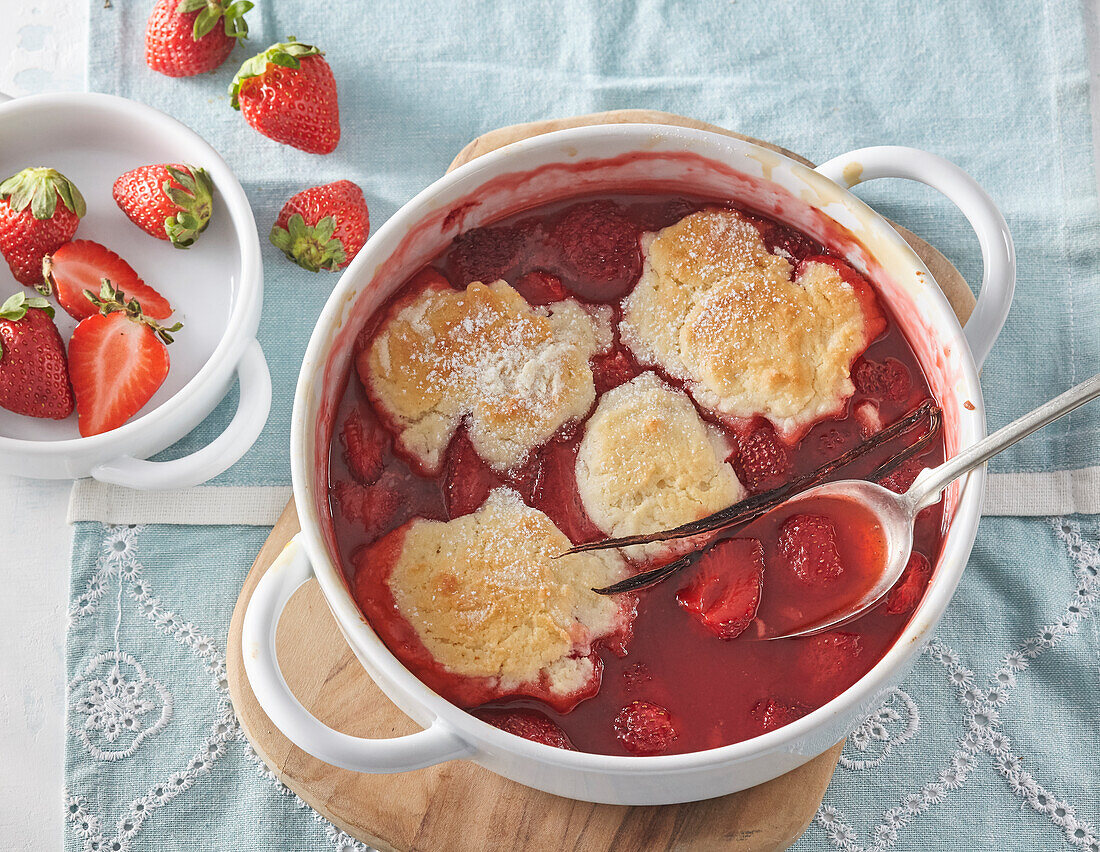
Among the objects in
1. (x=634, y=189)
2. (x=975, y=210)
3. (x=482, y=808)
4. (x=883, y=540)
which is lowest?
(x=482, y=808)

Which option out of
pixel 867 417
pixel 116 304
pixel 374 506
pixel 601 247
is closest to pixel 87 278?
pixel 116 304

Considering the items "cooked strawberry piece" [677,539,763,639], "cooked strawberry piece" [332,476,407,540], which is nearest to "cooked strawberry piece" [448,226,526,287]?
"cooked strawberry piece" [332,476,407,540]

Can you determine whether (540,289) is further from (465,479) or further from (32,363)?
(32,363)

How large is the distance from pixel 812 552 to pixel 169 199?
148cm

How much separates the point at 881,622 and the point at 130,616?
1.47 metres

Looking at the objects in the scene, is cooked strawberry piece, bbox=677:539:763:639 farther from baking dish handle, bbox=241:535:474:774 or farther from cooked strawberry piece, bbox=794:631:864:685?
baking dish handle, bbox=241:535:474:774

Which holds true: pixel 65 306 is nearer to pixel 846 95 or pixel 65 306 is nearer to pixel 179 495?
pixel 179 495

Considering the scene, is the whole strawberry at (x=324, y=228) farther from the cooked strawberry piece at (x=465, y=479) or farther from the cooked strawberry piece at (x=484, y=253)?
the cooked strawberry piece at (x=465, y=479)

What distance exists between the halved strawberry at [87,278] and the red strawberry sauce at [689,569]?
68cm

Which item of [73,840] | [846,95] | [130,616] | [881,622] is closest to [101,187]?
[130,616]

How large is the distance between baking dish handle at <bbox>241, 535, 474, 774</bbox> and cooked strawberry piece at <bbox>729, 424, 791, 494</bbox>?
Answer: 24.8 inches

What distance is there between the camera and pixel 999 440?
4.92ft

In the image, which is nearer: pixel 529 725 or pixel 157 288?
pixel 529 725

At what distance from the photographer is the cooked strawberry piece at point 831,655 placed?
62.8 inches
